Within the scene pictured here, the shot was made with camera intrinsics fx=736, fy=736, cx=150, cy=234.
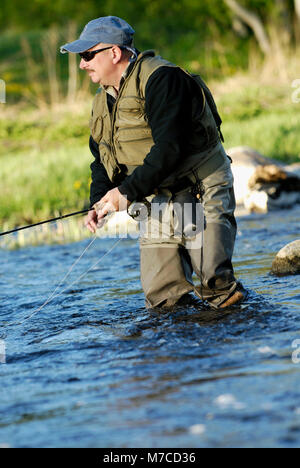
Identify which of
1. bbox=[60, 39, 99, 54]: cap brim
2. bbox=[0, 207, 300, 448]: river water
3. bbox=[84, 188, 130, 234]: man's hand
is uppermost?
bbox=[60, 39, 99, 54]: cap brim

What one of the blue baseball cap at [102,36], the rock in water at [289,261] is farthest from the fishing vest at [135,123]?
the rock in water at [289,261]

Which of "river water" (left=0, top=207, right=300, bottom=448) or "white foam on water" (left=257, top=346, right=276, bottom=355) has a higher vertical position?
"white foam on water" (left=257, top=346, right=276, bottom=355)

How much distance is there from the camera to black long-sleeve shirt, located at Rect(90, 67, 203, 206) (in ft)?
12.1

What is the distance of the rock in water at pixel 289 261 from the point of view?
5.21 meters

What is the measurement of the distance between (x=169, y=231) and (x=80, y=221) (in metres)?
4.77

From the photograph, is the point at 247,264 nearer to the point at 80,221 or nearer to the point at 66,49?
the point at 66,49

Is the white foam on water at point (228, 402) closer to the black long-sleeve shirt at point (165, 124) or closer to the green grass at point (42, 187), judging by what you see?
the black long-sleeve shirt at point (165, 124)

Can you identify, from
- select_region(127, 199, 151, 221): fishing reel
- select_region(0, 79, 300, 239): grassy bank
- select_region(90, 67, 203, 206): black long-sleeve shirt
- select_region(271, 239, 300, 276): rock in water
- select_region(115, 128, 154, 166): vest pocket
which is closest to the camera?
select_region(90, 67, 203, 206): black long-sleeve shirt

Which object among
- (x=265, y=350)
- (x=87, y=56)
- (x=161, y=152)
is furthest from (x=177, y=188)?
(x=265, y=350)

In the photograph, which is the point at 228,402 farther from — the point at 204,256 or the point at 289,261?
the point at 289,261

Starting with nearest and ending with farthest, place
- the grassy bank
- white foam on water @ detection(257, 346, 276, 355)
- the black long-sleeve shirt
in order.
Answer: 1. white foam on water @ detection(257, 346, 276, 355)
2. the black long-sleeve shirt
3. the grassy bank

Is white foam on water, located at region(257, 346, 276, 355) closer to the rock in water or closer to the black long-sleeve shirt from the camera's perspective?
the black long-sleeve shirt

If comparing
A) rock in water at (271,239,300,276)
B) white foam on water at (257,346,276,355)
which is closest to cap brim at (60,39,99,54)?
white foam on water at (257,346,276,355)

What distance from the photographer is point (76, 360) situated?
148 inches
